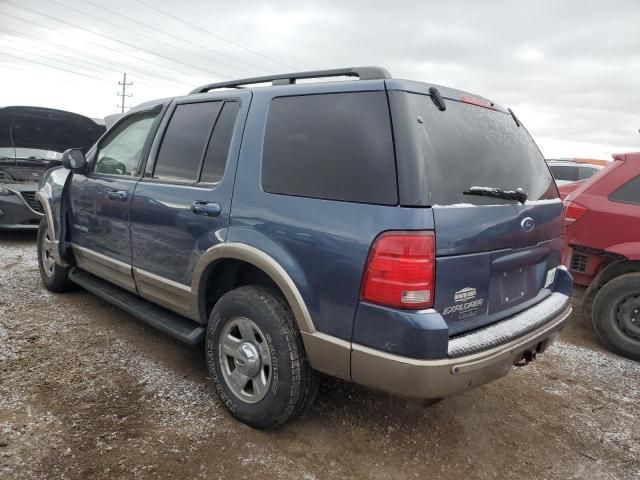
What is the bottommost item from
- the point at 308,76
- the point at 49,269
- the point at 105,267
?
the point at 49,269

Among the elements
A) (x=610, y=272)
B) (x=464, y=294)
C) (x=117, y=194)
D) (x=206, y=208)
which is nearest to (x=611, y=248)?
(x=610, y=272)

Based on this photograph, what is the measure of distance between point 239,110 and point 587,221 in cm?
319

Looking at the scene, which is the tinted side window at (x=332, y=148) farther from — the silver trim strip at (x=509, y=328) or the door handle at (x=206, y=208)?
the silver trim strip at (x=509, y=328)

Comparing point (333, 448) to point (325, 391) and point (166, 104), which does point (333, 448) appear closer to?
point (325, 391)

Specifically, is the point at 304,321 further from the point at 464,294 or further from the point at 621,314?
the point at 621,314

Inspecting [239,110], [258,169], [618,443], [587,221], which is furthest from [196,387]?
[587,221]

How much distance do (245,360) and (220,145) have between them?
1.28 m

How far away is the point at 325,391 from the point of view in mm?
3010

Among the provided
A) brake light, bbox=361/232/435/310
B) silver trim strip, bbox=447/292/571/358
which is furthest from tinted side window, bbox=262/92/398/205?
silver trim strip, bbox=447/292/571/358

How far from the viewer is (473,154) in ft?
7.55

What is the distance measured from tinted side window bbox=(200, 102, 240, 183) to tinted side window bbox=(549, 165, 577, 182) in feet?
32.4

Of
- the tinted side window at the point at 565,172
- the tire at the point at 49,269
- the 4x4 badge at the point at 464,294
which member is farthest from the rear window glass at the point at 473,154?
the tinted side window at the point at 565,172

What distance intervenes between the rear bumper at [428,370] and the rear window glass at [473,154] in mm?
687

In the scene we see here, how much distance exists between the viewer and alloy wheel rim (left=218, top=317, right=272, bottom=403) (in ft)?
8.06
